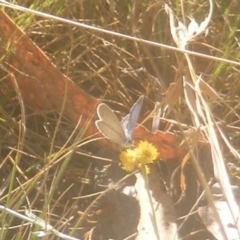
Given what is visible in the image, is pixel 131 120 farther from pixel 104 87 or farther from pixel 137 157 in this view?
pixel 104 87

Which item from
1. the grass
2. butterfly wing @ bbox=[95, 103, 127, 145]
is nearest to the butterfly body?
butterfly wing @ bbox=[95, 103, 127, 145]

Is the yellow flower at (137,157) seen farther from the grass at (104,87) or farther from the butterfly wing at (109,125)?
the grass at (104,87)

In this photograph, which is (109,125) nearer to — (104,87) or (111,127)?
(111,127)

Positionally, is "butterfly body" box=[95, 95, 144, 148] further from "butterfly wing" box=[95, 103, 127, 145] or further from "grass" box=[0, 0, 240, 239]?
"grass" box=[0, 0, 240, 239]

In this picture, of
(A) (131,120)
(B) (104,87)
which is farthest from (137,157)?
(B) (104,87)

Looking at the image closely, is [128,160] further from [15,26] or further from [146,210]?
[15,26]

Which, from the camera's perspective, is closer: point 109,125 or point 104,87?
point 109,125
